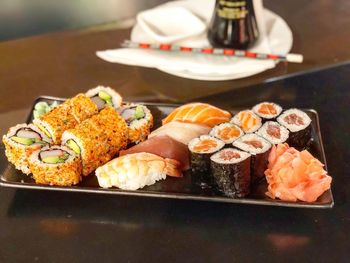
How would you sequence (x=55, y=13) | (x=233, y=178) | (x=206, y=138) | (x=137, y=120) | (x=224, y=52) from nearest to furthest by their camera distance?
(x=233, y=178), (x=206, y=138), (x=137, y=120), (x=224, y=52), (x=55, y=13)

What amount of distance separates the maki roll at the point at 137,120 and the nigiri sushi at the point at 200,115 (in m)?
0.05

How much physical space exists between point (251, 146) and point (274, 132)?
95 millimetres

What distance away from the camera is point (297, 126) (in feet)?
4.55

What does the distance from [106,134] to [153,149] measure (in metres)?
0.12

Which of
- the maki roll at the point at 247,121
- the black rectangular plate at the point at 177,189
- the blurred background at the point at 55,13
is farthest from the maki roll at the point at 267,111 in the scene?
the blurred background at the point at 55,13

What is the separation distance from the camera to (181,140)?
140 centimetres

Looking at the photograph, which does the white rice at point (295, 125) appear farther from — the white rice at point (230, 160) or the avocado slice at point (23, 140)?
the avocado slice at point (23, 140)

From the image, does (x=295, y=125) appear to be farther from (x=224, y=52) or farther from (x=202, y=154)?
(x=224, y=52)

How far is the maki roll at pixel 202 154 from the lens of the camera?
1284 millimetres

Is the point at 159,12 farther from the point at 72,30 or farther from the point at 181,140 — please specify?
the point at 181,140

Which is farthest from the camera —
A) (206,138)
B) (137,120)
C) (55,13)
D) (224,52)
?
(55,13)

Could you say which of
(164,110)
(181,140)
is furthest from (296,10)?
(181,140)

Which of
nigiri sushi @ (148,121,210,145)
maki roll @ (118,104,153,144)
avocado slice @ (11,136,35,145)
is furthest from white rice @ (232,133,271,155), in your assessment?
avocado slice @ (11,136,35,145)

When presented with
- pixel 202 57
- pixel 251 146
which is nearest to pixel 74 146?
pixel 251 146
